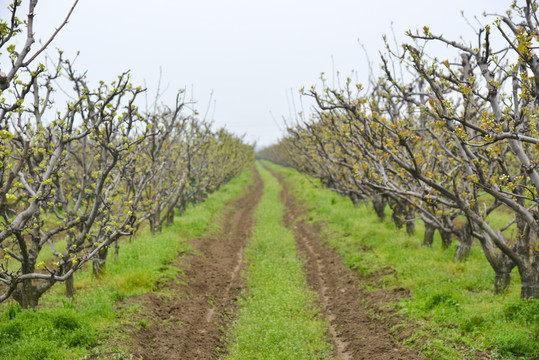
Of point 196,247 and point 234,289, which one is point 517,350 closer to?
point 234,289

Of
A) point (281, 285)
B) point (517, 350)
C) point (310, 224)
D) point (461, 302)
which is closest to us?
point (517, 350)

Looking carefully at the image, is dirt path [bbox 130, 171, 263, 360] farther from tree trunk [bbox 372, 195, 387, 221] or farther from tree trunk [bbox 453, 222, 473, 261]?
tree trunk [bbox 453, 222, 473, 261]

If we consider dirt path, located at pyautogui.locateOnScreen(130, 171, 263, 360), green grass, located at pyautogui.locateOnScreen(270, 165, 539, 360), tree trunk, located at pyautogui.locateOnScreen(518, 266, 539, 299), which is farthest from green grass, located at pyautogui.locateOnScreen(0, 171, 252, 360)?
tree trunk, located at pyautogui.locateOnScreen(518, 266, 539, 299)

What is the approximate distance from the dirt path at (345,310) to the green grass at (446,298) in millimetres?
425

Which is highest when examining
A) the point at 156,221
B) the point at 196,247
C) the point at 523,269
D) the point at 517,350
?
the point at 156,221

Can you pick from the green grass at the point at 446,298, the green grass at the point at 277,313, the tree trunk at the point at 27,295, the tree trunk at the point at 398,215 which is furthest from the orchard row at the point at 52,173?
the tree trunk at the point at 398,215

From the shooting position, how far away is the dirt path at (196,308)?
308 inches

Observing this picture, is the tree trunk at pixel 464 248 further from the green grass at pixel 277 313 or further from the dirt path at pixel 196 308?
the dirt path at pixel 196 308

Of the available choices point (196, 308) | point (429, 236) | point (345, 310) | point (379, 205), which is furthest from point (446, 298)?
point (379, 205)

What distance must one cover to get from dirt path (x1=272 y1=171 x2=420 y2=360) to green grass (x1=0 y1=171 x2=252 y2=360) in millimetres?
4298

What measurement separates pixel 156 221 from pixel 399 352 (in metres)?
12.6

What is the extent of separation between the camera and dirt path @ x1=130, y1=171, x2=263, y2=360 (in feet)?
25.6

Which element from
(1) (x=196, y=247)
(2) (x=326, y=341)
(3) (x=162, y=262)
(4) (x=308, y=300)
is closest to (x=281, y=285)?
(4) (x=308, y=300)

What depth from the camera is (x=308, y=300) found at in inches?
420
